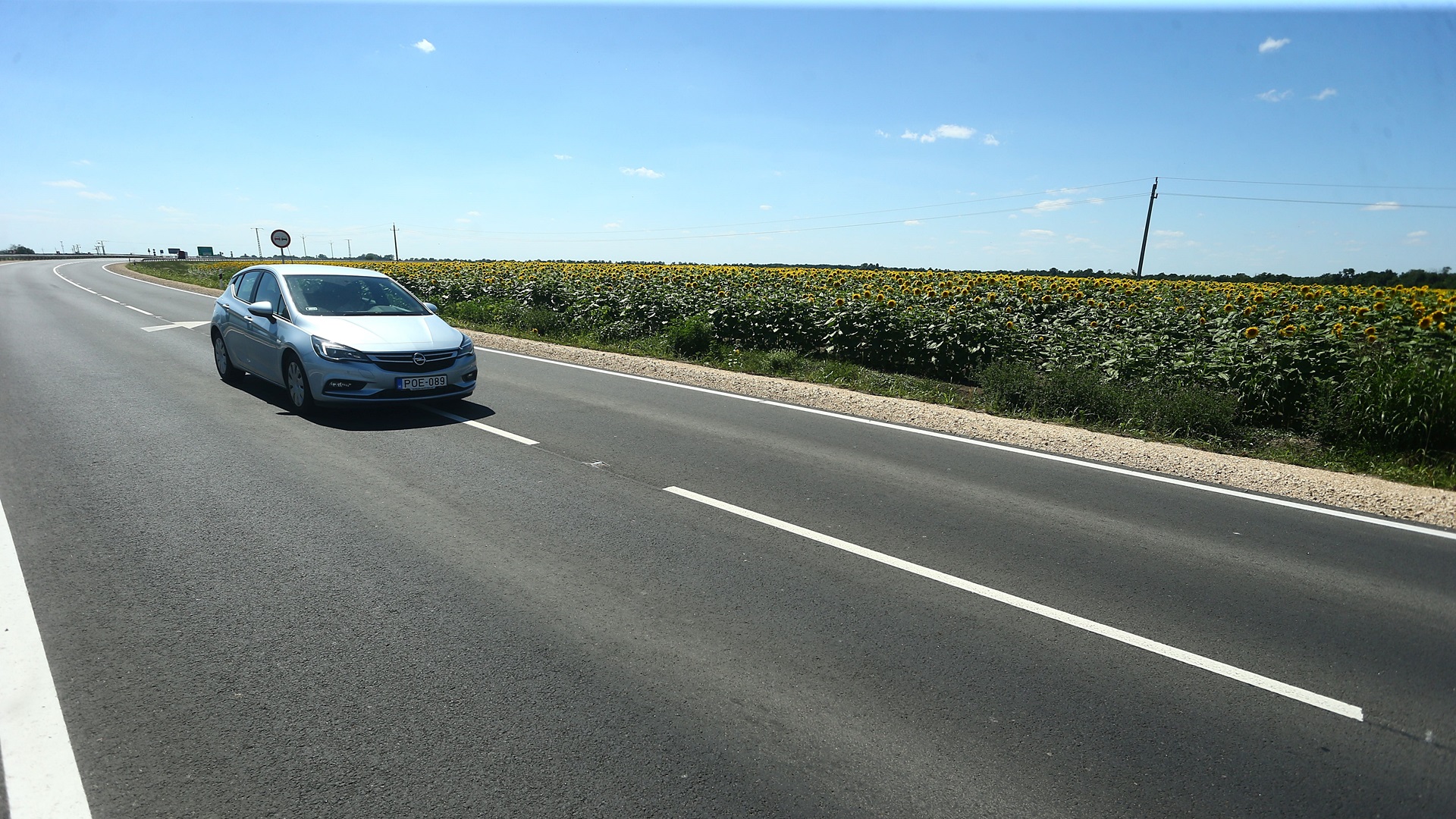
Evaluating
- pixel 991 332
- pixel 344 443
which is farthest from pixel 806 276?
pixel 344 443

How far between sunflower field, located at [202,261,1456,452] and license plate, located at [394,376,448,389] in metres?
6.70

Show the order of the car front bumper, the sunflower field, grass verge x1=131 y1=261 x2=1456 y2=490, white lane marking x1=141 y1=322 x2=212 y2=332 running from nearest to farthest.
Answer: grass verge x1=131 y1=261 x2=1456 y2=490, the sunflower field, the car front bumper, white lane marking x1=141 y1=322 x2=212 y2=332

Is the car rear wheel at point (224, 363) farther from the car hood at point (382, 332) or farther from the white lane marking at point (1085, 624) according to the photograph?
the white lane marking at point (1085, 624)

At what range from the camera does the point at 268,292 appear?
9.68m

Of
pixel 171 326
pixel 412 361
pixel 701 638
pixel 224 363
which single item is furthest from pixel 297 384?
pixel 171 326

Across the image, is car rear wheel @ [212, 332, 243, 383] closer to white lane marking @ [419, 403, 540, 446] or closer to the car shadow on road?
the car shadow on road

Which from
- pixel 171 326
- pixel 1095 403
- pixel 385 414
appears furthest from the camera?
pixel 171 326

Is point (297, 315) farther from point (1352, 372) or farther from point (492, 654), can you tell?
point (1352, 372)

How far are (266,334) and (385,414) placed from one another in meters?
1.81

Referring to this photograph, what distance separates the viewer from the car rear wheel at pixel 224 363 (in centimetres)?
1058

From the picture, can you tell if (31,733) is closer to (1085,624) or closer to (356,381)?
(1085,624)

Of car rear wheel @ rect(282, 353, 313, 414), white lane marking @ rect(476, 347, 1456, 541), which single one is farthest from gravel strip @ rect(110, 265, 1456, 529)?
car rear wheel @ rect(282, 353, 313, 414)

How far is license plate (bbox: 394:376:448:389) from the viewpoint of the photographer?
8.40 metres

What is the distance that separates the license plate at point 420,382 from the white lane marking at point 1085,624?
14.7 feet
